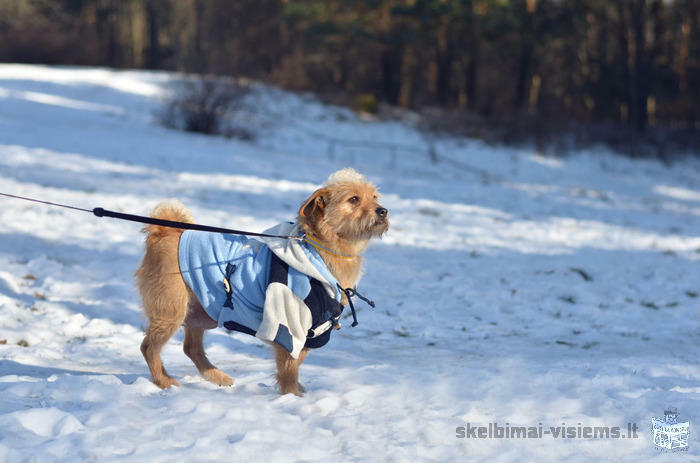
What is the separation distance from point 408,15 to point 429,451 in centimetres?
3055

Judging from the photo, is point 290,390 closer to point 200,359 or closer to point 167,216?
point 200,359

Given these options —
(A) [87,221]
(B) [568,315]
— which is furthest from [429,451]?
(A) [87,221]

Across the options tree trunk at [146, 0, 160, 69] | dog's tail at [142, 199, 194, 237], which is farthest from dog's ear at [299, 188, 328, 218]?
tree trunk at [146, 0, 160, 69]

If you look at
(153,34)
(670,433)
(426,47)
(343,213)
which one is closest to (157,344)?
(343,213)

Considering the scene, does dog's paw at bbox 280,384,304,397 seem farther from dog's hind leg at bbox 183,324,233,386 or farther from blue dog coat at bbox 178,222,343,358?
dog's hind leg at bbox 183,324,233,386

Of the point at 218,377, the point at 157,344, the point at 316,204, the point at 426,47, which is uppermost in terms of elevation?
the point at 426,47

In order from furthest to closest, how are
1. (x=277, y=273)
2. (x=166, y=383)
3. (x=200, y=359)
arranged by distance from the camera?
1. (x=200, y=359)
2. (x=166, y=383)
3. (x=277, y=273)

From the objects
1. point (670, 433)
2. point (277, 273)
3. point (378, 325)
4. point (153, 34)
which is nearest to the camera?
point (670, 433)

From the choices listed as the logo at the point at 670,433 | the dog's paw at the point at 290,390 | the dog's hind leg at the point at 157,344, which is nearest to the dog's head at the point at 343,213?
A: the dog's paw at the point at 290,390

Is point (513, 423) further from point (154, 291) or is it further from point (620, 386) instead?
point (154, 291)

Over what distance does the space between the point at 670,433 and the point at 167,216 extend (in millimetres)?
3695

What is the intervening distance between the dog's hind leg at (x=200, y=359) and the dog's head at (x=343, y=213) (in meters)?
1.35

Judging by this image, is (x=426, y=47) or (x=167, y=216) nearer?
(x=167, y=216)

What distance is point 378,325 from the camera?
22.5 ft
